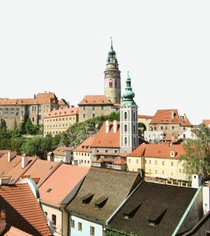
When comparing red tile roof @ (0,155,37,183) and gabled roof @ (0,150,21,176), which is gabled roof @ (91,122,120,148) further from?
red tile roof @ (0,155,37,183)

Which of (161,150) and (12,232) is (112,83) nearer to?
(161,150)

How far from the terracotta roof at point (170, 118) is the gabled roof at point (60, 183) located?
69.9 meters

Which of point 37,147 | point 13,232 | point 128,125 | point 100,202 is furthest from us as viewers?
point 37,147

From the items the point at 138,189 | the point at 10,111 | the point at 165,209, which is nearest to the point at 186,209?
the point at 165,209

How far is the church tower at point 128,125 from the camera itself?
2689 inches

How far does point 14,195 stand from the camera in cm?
1484

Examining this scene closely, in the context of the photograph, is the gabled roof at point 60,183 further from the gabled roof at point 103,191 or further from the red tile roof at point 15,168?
the red tile roof at point 15,168

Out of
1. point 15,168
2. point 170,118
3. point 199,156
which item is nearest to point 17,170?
point 15,168

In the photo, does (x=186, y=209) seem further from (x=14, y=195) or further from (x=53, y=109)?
(x=53, y=109)

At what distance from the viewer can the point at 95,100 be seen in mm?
108625

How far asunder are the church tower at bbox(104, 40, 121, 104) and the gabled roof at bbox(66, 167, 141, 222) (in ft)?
316

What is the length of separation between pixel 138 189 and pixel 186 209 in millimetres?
3845

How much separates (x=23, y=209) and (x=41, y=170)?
15906 mm

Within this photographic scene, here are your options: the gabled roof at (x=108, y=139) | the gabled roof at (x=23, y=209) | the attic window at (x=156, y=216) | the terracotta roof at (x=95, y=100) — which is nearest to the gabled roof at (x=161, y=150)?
the gabled roof at (x=108, y=139)
